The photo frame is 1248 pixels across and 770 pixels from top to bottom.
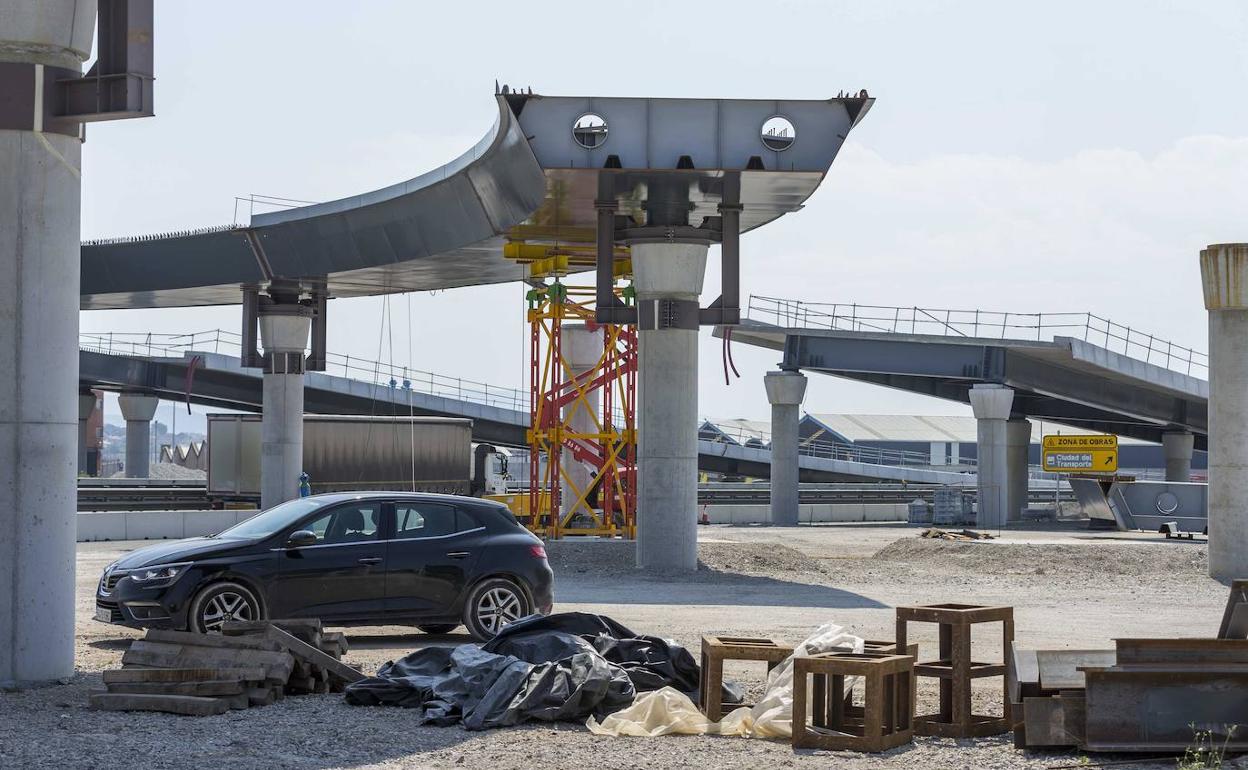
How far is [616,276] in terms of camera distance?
111ft

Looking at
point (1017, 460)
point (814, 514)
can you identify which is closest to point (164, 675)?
point (814, 514)

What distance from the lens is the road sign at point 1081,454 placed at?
46.7 metres

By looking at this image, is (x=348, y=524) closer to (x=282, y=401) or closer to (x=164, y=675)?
(x=164, y=675)

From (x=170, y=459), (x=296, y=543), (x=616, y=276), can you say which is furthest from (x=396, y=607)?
(x=170, y=459)

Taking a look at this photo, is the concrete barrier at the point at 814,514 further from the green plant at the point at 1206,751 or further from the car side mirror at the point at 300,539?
the green plant at the point at 1206,751

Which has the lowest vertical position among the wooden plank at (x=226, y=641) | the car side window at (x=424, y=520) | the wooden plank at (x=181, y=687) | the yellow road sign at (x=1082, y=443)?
the wooden plank at (x=181, y=687)

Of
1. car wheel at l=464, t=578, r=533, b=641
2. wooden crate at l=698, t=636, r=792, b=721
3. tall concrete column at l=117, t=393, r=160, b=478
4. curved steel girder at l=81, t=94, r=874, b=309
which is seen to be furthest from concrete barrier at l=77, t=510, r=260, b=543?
tall concrete column at l=117, t=393, r=160, b=478

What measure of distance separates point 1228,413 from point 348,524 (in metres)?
17.0

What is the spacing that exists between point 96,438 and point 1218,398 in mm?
102017

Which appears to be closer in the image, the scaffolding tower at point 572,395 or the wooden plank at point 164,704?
the wooden plank at point 164,704

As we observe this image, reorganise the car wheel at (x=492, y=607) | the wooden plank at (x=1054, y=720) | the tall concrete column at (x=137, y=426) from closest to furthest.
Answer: the wooden plank at (x=1054, y=720) → the car wheel at (x=492, y=607) → the tall concrete column at (x=137, y=426)

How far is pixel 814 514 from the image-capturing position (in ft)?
179

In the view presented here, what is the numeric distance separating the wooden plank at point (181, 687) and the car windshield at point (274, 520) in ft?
12.9

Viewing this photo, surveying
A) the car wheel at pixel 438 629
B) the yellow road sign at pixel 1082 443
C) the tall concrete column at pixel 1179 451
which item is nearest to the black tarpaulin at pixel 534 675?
the car wheel at pixel 438 629
